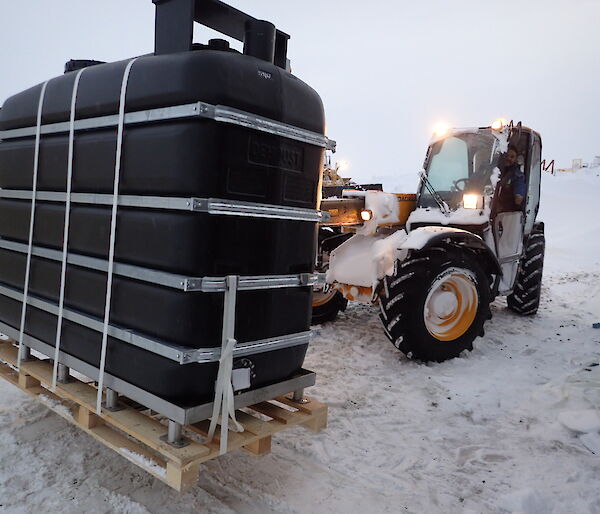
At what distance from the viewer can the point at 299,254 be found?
2551 millimetres

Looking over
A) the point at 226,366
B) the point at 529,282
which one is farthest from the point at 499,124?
the point at 226,366

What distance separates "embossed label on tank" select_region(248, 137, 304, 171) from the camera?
2.22 metres

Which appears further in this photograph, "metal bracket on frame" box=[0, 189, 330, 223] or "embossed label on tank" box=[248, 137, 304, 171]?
"embossed label on tank" box=[248, 137, 304, 171]

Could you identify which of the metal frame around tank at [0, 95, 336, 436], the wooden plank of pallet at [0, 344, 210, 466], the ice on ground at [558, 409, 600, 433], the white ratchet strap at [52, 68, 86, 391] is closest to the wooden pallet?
the wooden plank of pallet at [0, 344, 210, 466]

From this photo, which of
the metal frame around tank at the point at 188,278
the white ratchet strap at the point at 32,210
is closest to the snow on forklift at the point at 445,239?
the metal frame around tank at the point at 188,278

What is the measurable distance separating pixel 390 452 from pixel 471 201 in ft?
10.6

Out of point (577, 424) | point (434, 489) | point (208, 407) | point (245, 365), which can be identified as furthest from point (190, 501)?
point (577, 424)

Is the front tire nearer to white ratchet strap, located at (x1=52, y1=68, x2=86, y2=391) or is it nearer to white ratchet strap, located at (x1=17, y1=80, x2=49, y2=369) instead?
white ratchet strap, located at (x1=52, y1=68, x2=86, y2=391)

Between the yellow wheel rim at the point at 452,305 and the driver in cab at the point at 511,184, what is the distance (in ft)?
4.39

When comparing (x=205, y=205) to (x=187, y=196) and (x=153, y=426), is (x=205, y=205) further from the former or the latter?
(x=153, y=426)

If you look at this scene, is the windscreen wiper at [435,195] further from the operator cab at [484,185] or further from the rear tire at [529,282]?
the rear tire at [529,282]

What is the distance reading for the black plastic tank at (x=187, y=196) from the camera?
2.09 meters

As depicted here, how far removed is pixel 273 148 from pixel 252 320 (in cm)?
83

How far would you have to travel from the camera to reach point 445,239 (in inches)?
185
